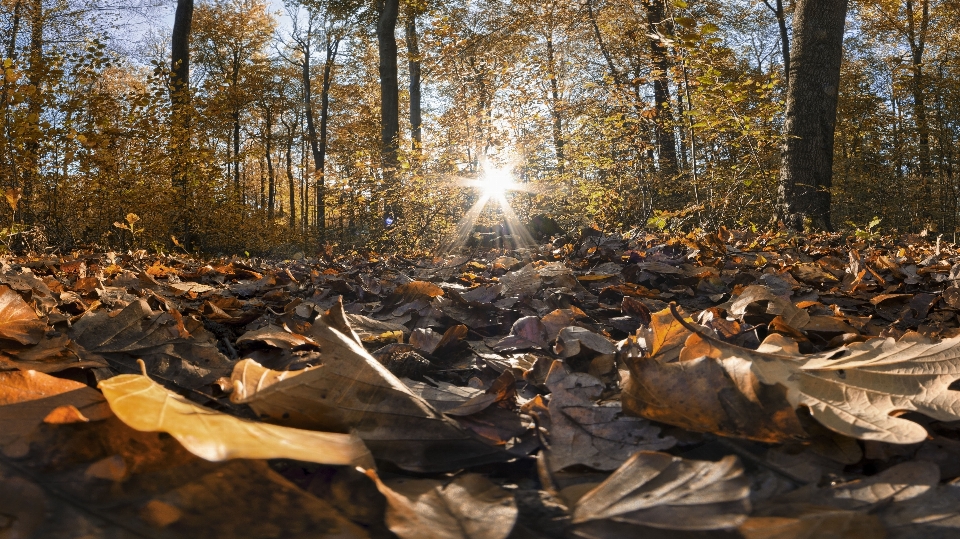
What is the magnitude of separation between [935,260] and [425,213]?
25.2 feet

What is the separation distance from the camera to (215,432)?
1.67 feet

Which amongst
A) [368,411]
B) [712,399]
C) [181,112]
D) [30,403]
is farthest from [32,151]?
[712,399]

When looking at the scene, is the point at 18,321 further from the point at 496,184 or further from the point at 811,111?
the point at 496,184

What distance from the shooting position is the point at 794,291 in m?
1.86

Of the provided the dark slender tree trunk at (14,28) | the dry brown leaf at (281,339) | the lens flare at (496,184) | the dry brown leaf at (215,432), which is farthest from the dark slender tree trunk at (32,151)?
the dry brown leaf at (215,432)

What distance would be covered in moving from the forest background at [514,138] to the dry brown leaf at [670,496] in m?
4.49

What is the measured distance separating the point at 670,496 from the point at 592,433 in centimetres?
22

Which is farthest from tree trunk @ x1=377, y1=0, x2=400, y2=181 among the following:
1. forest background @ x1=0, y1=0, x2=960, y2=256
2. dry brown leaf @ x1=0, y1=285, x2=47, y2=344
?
dry brown leaf @ x1=0, y1=285, x2=47, y2=344

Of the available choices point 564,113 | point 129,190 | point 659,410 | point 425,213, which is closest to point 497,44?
point 564,113

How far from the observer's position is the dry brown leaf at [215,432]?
49 centimetres

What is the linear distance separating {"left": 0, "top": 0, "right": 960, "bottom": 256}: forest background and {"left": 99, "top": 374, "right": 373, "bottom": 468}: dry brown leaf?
4.29 meters

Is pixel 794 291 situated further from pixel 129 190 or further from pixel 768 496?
pixel 129 190

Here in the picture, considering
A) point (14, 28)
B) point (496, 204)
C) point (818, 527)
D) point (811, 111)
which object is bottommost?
point (818, 527)

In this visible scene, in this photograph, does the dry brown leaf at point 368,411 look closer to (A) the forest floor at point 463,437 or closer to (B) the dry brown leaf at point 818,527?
(A) the forest floor at point 463,437
